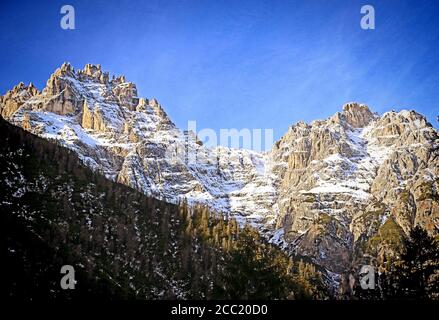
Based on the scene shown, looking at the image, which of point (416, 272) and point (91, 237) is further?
point (91, 237)

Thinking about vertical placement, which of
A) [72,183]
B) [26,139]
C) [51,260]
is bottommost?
[51,260]

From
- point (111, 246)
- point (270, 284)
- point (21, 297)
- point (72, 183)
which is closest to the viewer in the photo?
point (270, 284)

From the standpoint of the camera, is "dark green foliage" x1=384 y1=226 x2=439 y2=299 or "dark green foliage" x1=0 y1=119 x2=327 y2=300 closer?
"dark green foliage" x1=384 y1=226 x2=439 y2=299

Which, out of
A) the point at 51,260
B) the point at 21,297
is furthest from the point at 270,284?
the point at 51,260

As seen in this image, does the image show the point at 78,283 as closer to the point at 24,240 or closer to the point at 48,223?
the point at 24,240

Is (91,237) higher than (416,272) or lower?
higher

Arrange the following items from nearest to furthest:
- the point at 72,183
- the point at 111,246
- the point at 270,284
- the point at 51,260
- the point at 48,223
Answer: the point at 270,284 < the point at 51,260 < the point at 48,223 < the point at 111,246 < the point at 72,183

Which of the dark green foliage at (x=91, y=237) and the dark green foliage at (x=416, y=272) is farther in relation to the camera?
the dark green foliage at (x=91, y=237)

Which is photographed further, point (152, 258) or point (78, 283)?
point (152, 258)

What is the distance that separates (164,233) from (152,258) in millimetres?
19533
